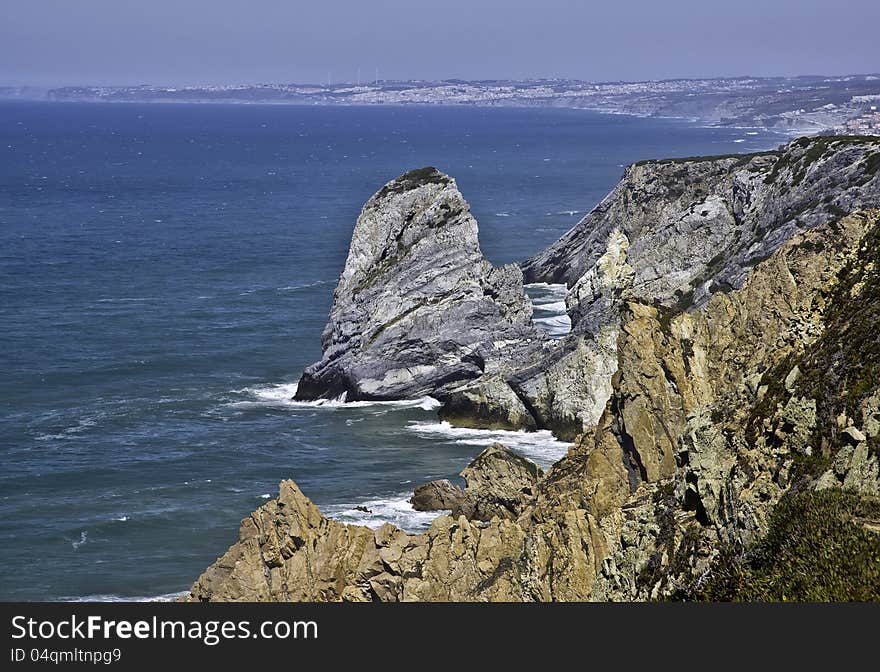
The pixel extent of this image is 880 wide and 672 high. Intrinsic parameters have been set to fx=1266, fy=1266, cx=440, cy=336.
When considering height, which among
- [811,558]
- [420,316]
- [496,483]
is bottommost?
[496,483]

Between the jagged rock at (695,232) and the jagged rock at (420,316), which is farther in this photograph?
the jagged rock at (420,316)

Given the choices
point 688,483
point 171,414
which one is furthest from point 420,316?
point 688,483

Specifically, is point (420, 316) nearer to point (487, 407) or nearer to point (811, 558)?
point (487, 407)

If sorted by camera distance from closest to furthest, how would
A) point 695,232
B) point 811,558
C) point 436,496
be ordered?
point 811,558 < point 436,496 < point 695,232

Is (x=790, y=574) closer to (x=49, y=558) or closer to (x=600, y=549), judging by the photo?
(x=600, y=549)

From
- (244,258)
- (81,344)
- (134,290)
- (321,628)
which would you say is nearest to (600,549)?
(321,628)

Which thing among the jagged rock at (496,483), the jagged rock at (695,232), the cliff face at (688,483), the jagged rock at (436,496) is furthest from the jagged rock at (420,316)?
the jagged rock at (496,483)

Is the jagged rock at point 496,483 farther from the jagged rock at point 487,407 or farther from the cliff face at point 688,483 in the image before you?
the jagged rock at point 487,407
